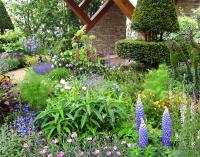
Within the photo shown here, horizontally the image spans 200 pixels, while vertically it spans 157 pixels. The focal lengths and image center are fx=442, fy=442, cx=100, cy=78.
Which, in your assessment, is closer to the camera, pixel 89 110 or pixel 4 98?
pixel 89 110

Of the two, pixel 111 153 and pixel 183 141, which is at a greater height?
pixel 183 141

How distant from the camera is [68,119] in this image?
15.1ft

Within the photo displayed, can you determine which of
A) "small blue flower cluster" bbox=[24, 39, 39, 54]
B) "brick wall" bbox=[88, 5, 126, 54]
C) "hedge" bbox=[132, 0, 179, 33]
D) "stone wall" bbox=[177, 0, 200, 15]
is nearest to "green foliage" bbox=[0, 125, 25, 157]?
"hedge" bbox=[132, 0, 179, 33]

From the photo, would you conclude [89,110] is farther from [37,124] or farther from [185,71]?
[185,71]

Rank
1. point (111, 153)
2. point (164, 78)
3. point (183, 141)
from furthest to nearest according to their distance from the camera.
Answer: point (164, 78)
point (111, 153)
point (183, 141)

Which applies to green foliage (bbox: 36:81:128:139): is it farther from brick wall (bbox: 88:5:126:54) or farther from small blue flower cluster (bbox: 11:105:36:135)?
brick wall (bbox: 88:5:126:54)

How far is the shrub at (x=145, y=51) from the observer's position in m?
8.76

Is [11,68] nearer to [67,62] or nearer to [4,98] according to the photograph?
[67,62]

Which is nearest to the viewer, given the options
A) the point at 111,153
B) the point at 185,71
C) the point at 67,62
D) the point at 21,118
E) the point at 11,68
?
the point at 111,153

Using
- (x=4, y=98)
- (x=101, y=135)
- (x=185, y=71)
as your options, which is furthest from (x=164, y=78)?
(x=4, y=98)

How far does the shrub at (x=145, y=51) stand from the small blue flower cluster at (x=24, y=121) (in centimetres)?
395

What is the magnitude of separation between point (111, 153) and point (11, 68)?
7.78 metres

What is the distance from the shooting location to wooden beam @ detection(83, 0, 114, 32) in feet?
48.3

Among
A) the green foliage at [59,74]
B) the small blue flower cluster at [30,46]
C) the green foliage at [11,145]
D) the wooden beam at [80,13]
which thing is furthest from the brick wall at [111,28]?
the green foliage at [11,145]
